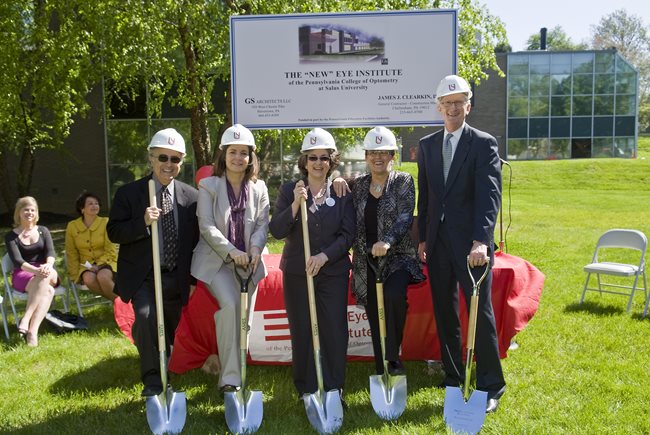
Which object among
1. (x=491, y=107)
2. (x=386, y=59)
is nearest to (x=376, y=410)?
(x=386, y=59)

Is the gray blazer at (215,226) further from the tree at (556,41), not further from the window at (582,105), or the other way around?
the tree at (556,41)

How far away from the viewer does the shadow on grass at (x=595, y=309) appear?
7.39 m

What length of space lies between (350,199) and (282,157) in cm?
1430

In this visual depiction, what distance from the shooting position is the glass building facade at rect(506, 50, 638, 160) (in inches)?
1409

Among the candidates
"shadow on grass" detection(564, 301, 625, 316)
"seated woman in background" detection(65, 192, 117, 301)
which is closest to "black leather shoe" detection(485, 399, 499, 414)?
"shadow on grass" detection(564, 301, 625, 316)

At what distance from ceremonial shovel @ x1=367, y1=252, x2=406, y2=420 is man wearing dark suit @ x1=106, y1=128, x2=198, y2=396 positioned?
139 centimetres

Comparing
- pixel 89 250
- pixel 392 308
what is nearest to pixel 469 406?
pixel 392 308

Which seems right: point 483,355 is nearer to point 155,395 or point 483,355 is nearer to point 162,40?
point 155,395

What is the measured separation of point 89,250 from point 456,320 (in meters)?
4.30

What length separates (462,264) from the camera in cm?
459

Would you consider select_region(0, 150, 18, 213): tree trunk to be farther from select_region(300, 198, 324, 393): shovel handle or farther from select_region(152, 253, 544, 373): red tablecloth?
select_region(300, 198, 324, 393): shovel handle

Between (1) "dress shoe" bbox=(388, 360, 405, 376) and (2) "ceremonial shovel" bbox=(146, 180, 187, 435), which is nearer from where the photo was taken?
(2) "ceremonial shovel" bbox=(146, 180, 187, 435)

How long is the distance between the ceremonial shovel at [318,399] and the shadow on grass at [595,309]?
13.2 feet

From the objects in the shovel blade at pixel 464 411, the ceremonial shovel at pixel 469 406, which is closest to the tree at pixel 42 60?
the ceremonial shovel at pixel 469 406
